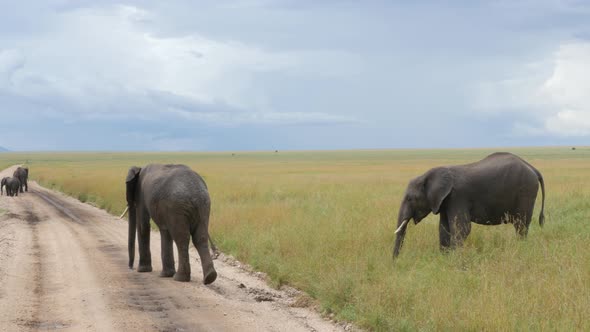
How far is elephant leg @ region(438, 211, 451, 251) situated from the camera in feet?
38.5

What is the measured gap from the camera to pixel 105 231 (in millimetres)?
17453

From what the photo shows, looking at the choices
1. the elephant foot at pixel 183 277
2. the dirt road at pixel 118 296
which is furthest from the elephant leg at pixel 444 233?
the elephant foot at pixel 183 277

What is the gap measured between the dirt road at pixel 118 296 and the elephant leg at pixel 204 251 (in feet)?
0.78

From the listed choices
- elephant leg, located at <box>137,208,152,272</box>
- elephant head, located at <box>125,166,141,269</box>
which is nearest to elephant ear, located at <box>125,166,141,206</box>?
elephant head, located at <box>125,166,141,269</box>

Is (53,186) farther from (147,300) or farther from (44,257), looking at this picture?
(147,300)

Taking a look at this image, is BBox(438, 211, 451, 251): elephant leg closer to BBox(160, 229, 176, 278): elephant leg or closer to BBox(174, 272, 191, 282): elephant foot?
BBox(174, 272, 191, 282): elephant foot

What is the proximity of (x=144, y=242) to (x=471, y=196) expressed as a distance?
628 cm

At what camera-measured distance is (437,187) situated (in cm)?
1169

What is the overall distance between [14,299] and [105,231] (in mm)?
8499

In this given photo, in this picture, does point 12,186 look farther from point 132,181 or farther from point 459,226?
point 459,226

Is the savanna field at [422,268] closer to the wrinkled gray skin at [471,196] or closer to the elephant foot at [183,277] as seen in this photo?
the wrinkled gray skin at [471,196]

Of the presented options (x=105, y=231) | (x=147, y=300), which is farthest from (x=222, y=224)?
(x=147, y=300)

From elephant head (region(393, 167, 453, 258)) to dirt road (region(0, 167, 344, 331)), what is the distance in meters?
3.05

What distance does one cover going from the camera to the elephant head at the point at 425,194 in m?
11.6
